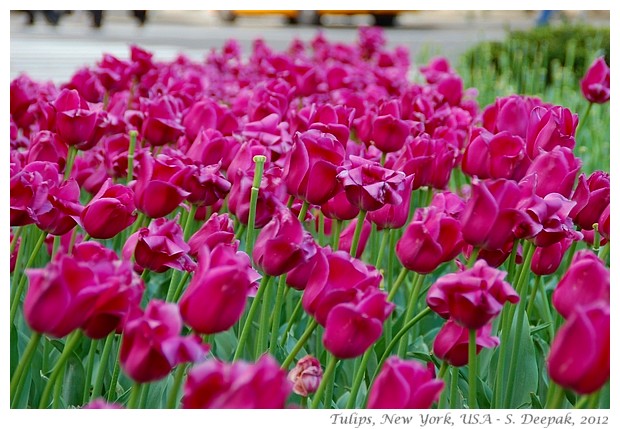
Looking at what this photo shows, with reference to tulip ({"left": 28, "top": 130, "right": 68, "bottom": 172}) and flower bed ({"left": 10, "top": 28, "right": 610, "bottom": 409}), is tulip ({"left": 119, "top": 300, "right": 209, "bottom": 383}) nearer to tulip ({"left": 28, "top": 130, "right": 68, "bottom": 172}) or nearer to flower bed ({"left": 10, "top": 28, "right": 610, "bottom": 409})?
flower bed ({"left": 10, "top": 28, "right": 610, "bottom": 409})

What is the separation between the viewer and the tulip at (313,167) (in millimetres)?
1196

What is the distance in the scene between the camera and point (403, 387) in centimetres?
78

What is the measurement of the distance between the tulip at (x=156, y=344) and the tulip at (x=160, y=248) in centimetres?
30

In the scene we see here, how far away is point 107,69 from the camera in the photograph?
95.3 inches

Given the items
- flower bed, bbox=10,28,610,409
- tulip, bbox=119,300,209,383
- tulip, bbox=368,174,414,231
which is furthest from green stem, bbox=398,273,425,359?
tulip, bbox=119,300,209,383

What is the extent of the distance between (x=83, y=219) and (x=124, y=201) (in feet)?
0.19

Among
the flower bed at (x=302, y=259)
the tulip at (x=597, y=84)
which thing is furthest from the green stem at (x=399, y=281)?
the tulip at (x=597, y=84)

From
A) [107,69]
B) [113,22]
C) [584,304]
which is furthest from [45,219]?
[113,22]

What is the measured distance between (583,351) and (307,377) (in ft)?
1.18

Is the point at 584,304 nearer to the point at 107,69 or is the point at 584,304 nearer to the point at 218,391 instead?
the point at 218,391

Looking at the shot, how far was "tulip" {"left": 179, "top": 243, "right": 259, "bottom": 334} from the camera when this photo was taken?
809 millimetres

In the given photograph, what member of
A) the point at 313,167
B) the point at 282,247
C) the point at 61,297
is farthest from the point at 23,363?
the point at 313,167

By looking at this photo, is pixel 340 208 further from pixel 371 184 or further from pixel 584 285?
pixel 584 285

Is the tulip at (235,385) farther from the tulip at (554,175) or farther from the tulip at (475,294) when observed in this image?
the tulip at (554,175)
